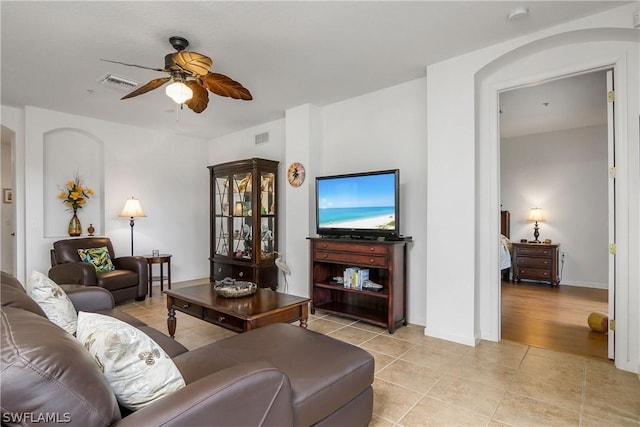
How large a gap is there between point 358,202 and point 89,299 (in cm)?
255

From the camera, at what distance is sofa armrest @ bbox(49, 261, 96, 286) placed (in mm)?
3766

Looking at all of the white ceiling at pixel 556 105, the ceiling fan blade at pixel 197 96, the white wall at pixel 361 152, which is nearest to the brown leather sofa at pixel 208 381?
the ceiling fan blade at pixel 197 96

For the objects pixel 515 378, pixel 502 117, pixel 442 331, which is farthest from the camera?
pixel 502 117

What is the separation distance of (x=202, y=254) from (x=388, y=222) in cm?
405

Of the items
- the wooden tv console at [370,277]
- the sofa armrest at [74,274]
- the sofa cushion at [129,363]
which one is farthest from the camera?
the sofa armrest at [74,274]

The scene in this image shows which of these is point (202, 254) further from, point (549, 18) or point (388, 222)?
point (549, 18)

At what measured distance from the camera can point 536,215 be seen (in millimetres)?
5922

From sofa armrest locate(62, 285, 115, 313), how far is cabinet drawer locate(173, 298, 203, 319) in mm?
485

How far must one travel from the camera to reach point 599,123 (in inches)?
214

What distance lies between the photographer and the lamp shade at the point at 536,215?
5930 millimetres

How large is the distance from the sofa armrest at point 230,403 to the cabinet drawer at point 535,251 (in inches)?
230

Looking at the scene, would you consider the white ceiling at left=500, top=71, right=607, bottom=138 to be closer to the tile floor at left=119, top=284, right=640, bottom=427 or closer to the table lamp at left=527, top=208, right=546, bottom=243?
the table lamp at left=527, top=208, right=546, bottom=243

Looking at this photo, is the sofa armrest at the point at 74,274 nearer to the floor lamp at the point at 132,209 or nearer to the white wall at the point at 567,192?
the floor lamp at the point at 132,209

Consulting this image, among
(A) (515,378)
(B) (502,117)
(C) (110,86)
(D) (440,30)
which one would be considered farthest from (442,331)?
(C) (110,86)
